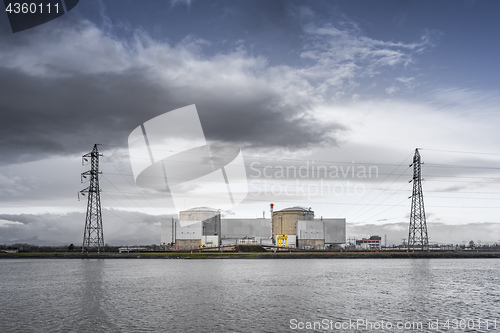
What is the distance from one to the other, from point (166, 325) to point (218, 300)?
Answer: 9.29m

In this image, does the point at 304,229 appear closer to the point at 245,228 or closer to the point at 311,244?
the point at 311,244

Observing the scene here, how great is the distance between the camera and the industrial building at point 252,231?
123688 millimetres

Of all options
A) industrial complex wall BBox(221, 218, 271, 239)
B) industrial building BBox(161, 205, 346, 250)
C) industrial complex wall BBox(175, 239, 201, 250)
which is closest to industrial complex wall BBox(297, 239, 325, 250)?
industrial building BBox(161, 205, 346, 250)

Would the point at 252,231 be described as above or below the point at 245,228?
below

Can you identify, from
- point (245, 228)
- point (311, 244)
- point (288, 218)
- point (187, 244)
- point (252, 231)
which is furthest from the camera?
point (252, 231)

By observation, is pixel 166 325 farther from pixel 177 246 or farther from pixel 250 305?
pixel 177 246

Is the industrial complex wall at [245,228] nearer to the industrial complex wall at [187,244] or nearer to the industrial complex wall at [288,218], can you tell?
the industrial complex wall at [288,218]

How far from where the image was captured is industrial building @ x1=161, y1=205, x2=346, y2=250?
12369cm

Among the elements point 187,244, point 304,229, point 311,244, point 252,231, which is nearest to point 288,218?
point 304,229

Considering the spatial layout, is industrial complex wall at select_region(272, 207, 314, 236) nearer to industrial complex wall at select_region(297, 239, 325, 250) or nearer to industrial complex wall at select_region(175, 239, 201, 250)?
industrial complex wall at select_region(297, 239, 325, 250)

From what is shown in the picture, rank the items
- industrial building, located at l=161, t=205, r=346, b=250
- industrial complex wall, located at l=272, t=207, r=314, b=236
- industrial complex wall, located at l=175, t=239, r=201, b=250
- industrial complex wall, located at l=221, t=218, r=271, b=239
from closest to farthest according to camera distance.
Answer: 1. industrial complex wall, located at l=175, t=239, r=201, b=250
2. industrial building, located at l=161, t=205, r=346, b=250
3. industrial complex wall, located at l=272, t=207, r=314, b=236
4. industrial complex wall, located at l=221, t=218, r=271, b=239

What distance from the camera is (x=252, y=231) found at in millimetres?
138000

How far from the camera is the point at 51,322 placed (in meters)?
25.9

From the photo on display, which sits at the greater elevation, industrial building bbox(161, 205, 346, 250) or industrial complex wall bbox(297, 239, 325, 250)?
industrial building bbox(161, 205, 346, 250)
